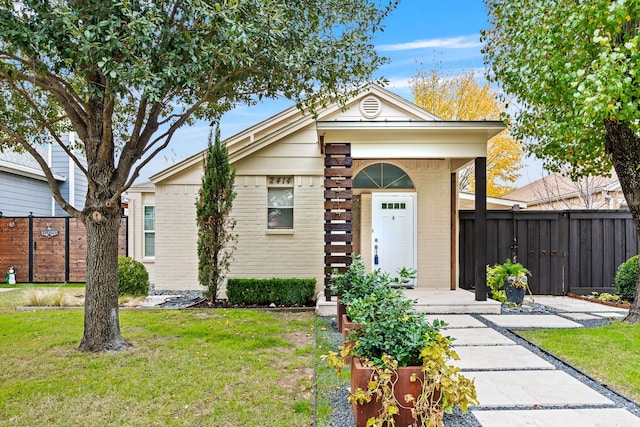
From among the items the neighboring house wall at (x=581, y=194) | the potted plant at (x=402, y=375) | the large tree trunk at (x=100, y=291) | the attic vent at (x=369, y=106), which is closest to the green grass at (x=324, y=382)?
the potted plant at (x=402, y=375)

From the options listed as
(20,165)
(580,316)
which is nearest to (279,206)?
(580,316)

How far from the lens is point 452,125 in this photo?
7.36 meters

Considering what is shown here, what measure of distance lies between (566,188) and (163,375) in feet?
58.3

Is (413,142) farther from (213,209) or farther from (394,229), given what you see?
(213,209)

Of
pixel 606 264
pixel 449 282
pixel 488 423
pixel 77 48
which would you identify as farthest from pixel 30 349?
pixel 606 264

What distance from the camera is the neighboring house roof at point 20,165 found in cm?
1339

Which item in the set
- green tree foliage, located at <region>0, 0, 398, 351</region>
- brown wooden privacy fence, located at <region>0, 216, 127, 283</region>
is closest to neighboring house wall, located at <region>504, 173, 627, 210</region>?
green tree foliage, located at <region>0, 0, 398, 351</region>

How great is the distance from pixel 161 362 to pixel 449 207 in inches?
284

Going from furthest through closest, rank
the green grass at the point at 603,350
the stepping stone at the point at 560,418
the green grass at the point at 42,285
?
the green grass at the point at 42,285 → the green grass at the point at 603,350 → the stepping stone at the point at 560,418

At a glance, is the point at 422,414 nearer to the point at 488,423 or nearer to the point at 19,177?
the point at 488,423

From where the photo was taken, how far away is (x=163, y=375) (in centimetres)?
430

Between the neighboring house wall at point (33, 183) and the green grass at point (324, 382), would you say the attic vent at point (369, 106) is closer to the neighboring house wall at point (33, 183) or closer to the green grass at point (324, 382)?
the green grass at point (324, 382)

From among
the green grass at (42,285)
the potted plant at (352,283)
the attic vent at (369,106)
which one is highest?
the attic vent at (369,106)

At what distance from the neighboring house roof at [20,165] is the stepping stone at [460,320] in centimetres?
1324
